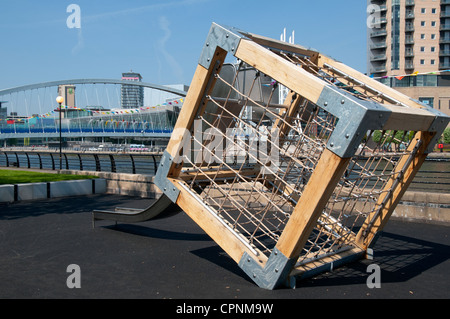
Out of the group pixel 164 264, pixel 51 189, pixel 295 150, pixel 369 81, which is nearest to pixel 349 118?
pixel 295 150

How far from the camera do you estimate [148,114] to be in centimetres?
11562

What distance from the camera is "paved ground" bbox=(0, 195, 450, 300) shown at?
15.4 ft

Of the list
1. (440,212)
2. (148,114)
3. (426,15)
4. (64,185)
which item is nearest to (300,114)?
(440,212)

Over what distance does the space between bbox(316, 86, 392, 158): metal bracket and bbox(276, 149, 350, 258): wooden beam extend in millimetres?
123

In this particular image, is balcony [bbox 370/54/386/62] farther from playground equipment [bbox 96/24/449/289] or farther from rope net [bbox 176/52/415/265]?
playground equipment [bbox 96/24/449/289]

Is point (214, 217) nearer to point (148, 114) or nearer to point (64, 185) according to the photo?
point (64, 185)

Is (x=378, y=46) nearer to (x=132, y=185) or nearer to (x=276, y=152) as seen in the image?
(x=132, y=185)

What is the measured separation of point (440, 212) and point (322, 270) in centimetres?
505

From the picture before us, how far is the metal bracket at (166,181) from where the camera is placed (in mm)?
5578

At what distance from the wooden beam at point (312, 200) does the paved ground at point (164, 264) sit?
59 centimetres

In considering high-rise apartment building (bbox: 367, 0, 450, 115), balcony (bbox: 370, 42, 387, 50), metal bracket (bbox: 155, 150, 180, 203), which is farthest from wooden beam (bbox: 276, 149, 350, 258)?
balcony (bbox: 370, 42, 387, 50)

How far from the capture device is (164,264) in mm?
5887

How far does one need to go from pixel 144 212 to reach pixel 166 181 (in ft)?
4.68
